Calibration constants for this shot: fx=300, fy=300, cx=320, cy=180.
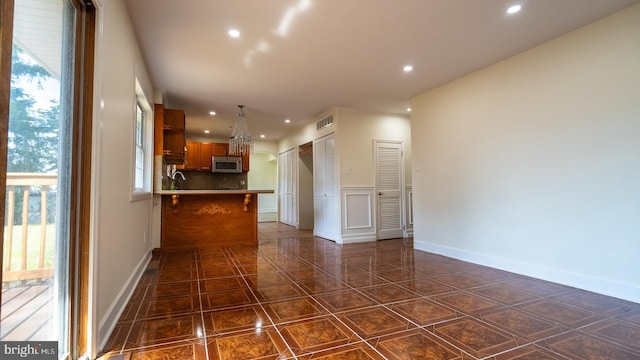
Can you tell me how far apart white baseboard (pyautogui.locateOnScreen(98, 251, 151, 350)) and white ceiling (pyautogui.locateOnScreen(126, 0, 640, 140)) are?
230 centimetres

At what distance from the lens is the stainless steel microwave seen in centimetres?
776

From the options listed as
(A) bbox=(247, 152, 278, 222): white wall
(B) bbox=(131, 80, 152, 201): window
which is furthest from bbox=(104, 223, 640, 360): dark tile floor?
(A) bbox=(247, 152, 278, 222): white wall

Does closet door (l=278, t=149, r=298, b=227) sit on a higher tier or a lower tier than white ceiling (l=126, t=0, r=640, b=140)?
lower

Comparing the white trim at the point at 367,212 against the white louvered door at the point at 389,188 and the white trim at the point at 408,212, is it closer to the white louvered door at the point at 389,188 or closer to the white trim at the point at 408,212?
the white louvered door at the point at 389,188

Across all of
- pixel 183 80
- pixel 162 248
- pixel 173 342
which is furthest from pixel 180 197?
pixel 173 342

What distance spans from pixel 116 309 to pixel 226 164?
5.94 meters

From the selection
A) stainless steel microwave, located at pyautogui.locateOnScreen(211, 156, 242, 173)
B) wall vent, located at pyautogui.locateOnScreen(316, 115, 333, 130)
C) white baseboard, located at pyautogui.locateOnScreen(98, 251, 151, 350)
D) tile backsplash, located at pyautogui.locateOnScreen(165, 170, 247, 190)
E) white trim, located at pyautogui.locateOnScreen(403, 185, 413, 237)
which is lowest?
white baseboard, located at pyautogui.locateOnScreen(98, 251, 151, 350)

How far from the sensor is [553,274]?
304 centimetres

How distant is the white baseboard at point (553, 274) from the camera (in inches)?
101

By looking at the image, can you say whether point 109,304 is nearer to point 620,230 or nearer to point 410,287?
point 410,287

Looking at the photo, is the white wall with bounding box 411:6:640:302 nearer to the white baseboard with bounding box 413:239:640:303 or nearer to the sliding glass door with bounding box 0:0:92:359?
the white baseboard with bounding box 413:239:640:303

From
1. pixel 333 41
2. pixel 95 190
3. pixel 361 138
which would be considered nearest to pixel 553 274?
pixel 333 41

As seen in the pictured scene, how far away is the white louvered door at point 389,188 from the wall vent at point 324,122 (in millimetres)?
983

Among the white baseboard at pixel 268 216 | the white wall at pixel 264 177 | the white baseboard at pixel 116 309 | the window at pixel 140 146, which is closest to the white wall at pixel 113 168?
the white baseboard at pixel 116 309
